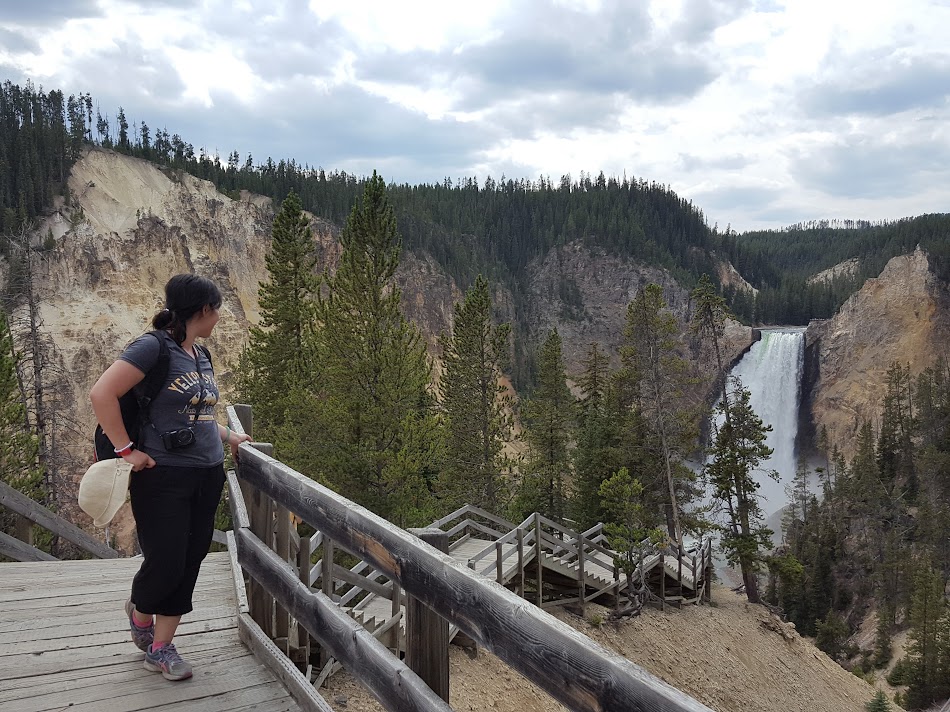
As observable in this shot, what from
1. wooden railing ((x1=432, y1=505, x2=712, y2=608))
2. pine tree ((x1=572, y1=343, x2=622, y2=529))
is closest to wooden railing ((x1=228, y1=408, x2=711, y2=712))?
wooden railing ((x1=432, y1=505, x2=712, y2=608))

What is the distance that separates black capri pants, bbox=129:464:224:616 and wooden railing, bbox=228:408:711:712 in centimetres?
24

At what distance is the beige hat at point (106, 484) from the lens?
261 centimetres

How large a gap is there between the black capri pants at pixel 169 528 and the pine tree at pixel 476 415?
21.1 m

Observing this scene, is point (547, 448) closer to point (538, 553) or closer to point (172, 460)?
point (538, 553)

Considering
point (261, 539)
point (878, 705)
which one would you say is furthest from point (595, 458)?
point (261, 539)

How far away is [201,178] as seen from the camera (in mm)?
67875

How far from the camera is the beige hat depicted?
2.61 metres

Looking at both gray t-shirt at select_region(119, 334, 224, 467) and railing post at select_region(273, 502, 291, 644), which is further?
Answer: railing post at select_region(273, 502, 291, 644)

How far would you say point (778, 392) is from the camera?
70500 mm

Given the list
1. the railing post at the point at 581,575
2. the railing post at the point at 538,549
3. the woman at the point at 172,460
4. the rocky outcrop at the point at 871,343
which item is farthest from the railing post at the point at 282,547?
the rocky outcrop at the point at 871,343

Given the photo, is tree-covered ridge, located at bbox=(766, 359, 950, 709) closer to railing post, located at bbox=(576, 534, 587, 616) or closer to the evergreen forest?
the evergreen forest

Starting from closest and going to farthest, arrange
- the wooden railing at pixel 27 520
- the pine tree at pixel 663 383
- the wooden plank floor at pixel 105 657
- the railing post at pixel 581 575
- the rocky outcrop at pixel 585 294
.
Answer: the wooden plank floor at pixel 105 657, the wooden railing at pixel 27 520, the railing post at pixel 581 575, the pine tree at pixel 663 383, the rocky outcrop at pixel 585 294

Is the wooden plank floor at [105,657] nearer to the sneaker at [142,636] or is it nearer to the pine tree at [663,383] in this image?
the sneaker at [142,636]

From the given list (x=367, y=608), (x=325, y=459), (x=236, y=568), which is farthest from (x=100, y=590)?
(x=325, y=459)
